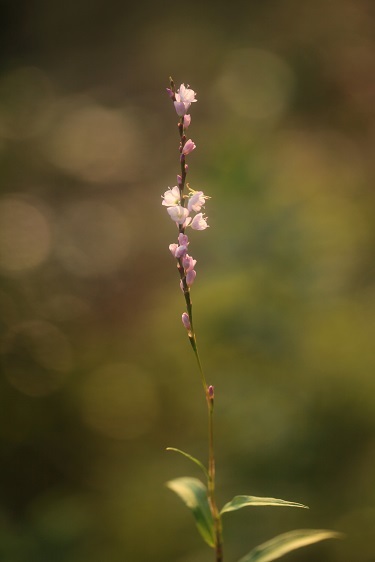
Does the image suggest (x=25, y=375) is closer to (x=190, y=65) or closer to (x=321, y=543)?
(x=321, y=543)

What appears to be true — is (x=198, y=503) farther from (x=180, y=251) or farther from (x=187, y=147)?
(x=187, y=147)

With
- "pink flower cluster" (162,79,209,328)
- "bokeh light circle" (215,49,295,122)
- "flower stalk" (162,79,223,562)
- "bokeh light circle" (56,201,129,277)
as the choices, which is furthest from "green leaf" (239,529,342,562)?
"bokeh light circle" (215,49,295,122)

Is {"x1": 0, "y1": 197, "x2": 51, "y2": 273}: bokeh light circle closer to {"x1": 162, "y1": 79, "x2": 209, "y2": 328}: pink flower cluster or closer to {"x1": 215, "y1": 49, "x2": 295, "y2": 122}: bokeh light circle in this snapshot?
{"x1": 215, "y1": 49, "x2": 295, "y2": 122}: bokeh light circle

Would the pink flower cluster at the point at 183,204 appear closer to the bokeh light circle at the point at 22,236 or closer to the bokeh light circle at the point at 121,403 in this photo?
the bokeh light circle at the point at 121,403

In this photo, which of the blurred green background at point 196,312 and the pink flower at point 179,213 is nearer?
the pink flower at point 179,213

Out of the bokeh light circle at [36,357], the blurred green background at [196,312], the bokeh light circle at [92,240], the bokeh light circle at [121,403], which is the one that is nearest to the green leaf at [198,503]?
the blurred green background at [196,312]

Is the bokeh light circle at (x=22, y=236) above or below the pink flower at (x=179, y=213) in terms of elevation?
above
